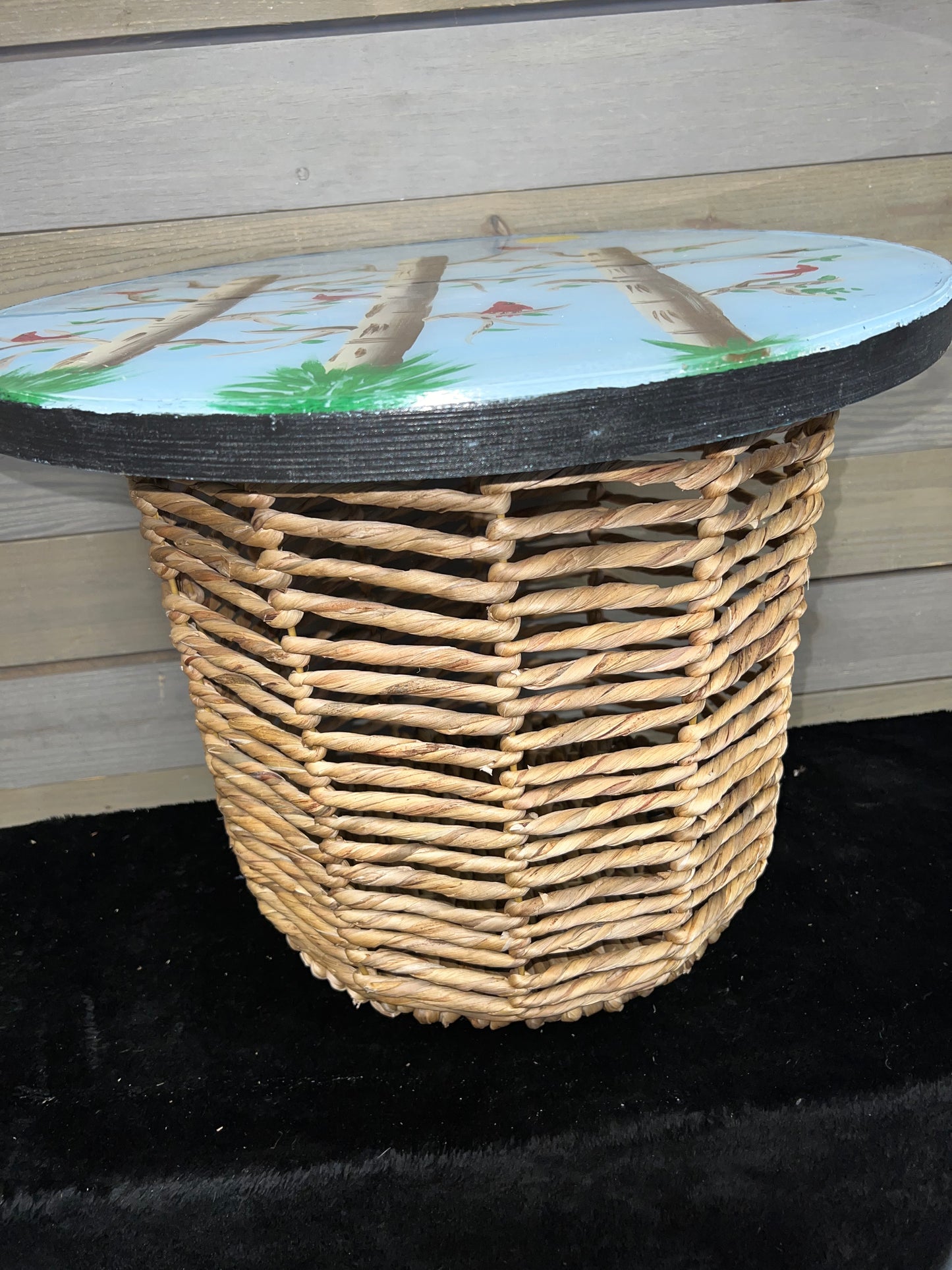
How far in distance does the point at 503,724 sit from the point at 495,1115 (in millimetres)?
348

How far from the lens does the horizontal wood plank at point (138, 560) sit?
1137 millimetres

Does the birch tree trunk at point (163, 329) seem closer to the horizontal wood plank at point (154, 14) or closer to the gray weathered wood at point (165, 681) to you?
the horizontal wood plank at point (154, 14)

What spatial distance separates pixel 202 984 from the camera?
93cm

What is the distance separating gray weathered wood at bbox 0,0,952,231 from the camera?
3.22 feet

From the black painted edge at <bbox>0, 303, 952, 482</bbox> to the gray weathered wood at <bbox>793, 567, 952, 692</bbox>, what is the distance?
78 cm

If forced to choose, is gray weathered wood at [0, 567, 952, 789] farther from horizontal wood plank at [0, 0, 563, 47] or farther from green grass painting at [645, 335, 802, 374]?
green grass painting at [645, 335, 802, 374]

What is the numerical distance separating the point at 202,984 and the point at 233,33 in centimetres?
90

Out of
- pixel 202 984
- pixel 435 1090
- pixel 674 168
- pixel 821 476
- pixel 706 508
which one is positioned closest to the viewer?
pixel 706 508

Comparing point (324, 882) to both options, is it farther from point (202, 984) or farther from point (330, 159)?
point (330, 159)

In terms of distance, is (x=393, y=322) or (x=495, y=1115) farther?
(x=495, y=1115)

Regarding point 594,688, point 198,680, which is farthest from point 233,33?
point 594,688

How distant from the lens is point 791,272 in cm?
65

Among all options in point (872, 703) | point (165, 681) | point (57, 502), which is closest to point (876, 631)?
point (872, 703)

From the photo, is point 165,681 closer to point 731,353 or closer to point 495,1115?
point 495,1115
